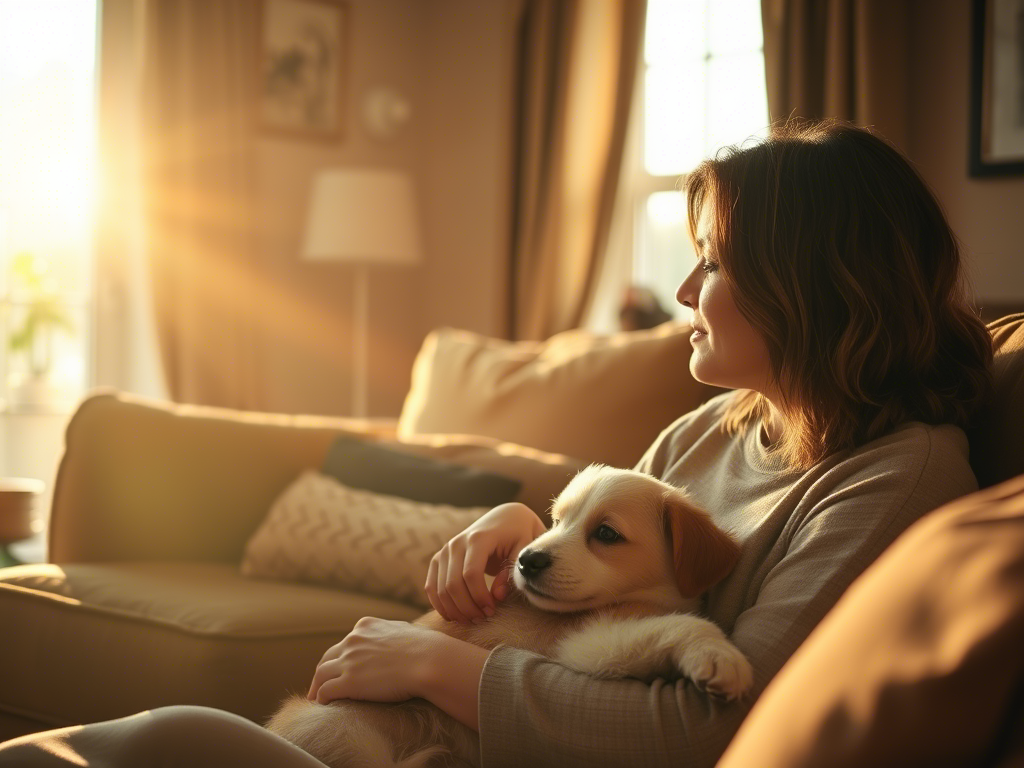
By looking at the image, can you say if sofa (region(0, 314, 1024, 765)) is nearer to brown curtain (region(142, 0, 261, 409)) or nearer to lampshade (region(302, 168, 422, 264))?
lampshade (region(302, 168, 422, 264))

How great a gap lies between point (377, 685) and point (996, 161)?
3130 millimetres

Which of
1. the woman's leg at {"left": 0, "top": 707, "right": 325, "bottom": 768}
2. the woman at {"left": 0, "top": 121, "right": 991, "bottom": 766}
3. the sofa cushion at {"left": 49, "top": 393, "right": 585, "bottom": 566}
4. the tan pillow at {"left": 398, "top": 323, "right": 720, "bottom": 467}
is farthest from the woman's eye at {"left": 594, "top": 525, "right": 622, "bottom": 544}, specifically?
the sofa cushion at {"left": 49, "top": 393, "right": 585, "bottom": 566}

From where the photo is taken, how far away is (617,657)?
3.37ft

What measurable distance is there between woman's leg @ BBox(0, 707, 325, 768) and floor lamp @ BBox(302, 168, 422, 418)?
11.5 ft

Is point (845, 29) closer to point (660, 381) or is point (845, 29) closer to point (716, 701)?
point (660, 381)

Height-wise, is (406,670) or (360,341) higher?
(360,341)

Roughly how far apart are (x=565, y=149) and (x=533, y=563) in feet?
11.5

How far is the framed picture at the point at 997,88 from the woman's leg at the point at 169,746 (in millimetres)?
→ 3291

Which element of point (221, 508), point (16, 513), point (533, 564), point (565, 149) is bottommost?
point (16, 513)

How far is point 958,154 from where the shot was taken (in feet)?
11.4

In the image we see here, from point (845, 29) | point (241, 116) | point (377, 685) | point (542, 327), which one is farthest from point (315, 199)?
point (377, 685)

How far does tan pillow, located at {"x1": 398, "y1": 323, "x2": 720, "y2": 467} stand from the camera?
2.28m

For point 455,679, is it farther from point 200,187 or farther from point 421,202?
point 421,202

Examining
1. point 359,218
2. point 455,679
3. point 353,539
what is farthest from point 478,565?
point 359,218
